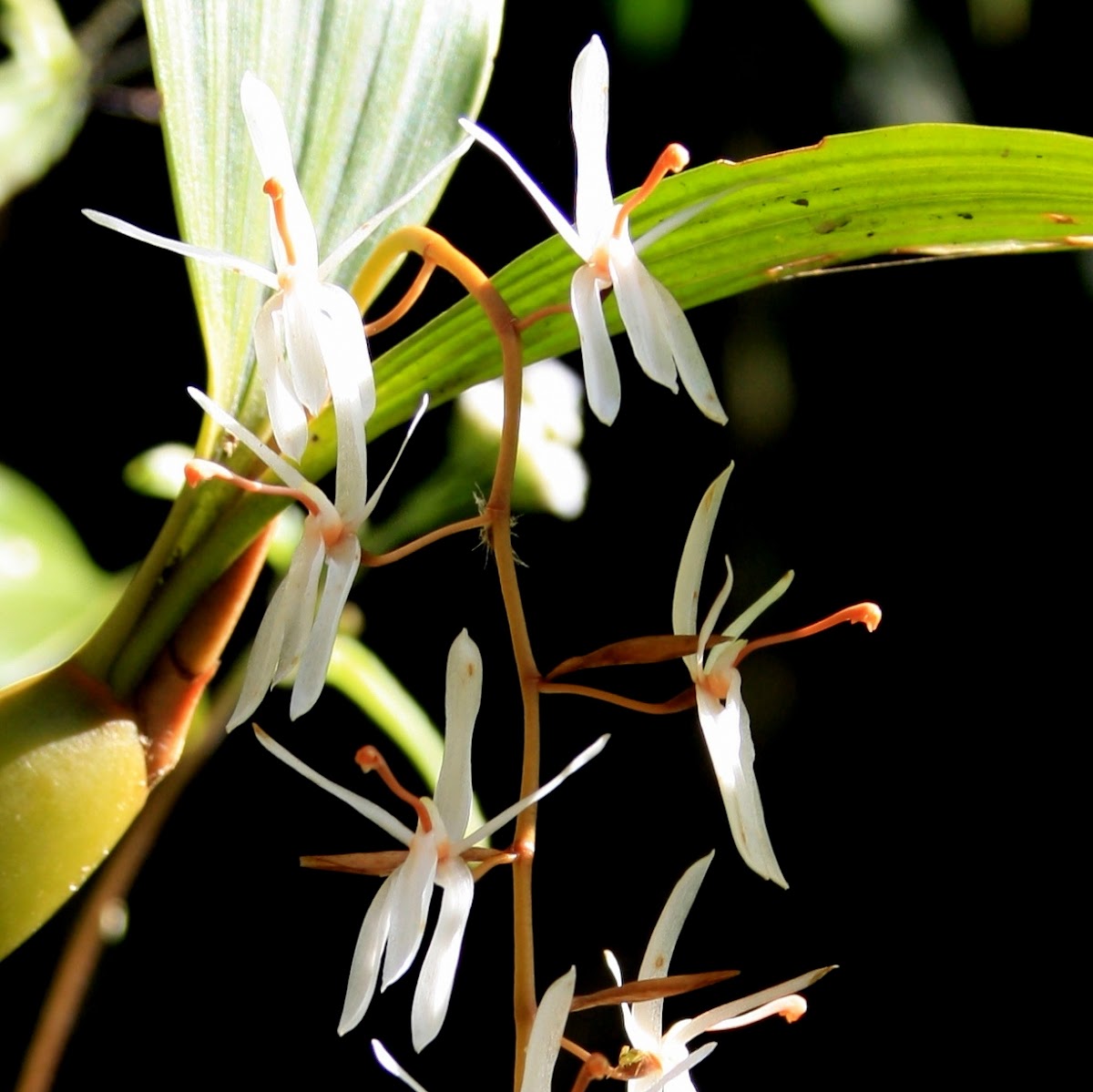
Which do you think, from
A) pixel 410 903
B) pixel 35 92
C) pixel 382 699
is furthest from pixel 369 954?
pixel 35 92

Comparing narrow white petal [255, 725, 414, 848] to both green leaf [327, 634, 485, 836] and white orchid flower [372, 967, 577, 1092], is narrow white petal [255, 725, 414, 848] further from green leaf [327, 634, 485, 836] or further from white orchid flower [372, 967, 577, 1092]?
green leaf [327, 634, 485, 836]

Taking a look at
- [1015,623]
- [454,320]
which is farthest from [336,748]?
[454,320]

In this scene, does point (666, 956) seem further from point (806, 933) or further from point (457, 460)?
point (806, 933)

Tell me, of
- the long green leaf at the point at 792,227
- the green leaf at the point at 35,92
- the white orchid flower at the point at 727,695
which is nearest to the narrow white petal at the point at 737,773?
the white orchid flower at the point at 727,695

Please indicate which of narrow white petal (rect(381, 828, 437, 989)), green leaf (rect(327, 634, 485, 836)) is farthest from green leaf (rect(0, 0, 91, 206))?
narrow white petal (rect(381, 828, 437, 989))

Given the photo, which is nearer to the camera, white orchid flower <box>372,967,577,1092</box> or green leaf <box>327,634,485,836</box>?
white orchid flower <box>372,967,577,1092</box>

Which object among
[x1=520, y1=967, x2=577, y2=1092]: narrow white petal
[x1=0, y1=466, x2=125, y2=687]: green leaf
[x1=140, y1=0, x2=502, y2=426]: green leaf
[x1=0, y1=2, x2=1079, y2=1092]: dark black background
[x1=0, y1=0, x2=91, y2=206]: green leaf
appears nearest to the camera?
[x1=520, y1=967, x2=577, y2=1092]: narrow white petal
